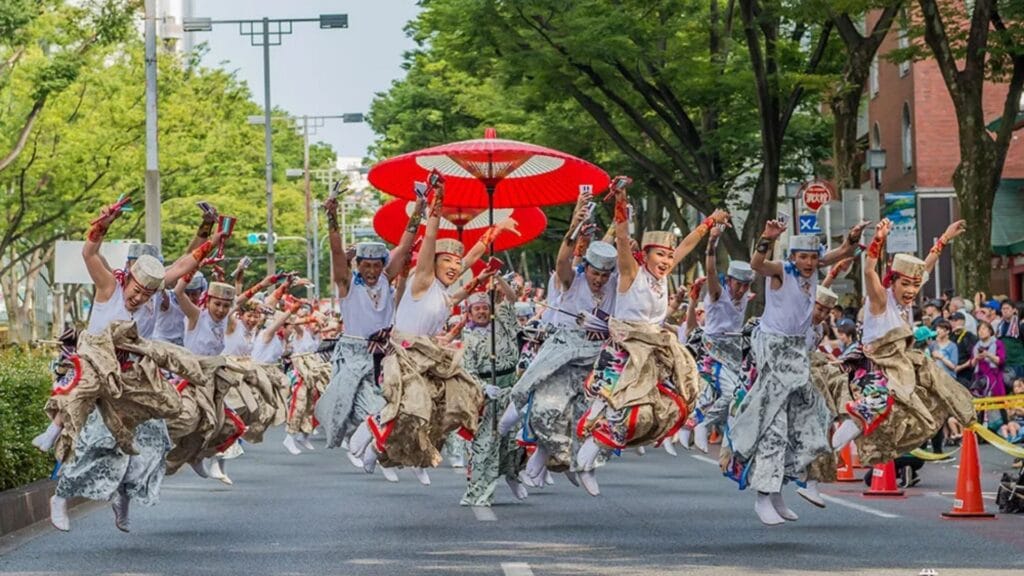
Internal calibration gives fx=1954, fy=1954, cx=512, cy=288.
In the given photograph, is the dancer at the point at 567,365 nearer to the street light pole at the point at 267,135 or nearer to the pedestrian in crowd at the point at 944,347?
the pedestrian in crowd at the point at 944,347

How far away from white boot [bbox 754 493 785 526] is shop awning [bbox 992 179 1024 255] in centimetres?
2883

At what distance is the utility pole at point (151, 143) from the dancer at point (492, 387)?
8554 mm

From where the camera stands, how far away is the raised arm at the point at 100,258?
37.4ft

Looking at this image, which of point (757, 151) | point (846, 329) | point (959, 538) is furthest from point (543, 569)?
point (757, 151)

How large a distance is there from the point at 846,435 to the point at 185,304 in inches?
195

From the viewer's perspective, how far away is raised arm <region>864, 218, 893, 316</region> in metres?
12.3

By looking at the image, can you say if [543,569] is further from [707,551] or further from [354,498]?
[354,498]

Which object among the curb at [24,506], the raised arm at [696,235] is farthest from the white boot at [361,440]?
the raised arm at [696,235]

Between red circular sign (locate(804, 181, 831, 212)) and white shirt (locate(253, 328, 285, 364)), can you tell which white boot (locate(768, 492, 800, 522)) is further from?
red circular sign (locate(804, 181, 831, 212))

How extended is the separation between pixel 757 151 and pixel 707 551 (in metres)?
22.3

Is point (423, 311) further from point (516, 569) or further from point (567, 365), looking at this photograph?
point (516, 569)

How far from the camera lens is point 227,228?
12.8 metres

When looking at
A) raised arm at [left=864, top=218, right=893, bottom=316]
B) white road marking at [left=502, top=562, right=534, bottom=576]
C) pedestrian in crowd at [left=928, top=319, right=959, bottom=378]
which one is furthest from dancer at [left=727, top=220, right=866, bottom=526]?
pedestrian in crowd at [left=928, top=319, right=959, bottom=378]

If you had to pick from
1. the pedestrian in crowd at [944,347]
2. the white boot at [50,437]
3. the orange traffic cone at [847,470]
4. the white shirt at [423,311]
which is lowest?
the orange traffic cone at [847,470]
